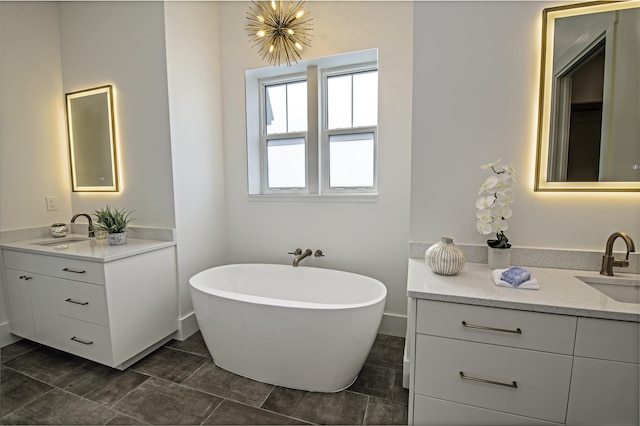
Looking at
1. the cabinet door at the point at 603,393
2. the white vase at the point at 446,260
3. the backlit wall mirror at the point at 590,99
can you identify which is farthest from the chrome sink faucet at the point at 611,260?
the white vase at the point at 446,260

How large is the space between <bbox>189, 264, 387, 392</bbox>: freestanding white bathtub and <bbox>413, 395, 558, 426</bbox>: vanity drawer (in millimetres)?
471

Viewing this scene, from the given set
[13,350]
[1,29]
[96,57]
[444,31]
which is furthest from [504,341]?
[1,29]

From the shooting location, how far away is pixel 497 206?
1.43 meters

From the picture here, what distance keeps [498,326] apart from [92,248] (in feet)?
8.40

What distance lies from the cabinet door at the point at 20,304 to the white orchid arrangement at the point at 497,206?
3.07 metres

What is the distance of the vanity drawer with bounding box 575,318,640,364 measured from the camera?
95 centimetres

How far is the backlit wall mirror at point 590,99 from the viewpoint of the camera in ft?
4.29

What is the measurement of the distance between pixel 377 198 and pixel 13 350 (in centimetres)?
308

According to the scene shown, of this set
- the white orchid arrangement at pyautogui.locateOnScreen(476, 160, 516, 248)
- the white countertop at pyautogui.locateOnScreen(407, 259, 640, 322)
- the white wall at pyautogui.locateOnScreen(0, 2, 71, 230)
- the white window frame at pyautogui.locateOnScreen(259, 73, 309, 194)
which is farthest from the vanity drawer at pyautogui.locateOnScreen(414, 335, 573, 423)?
the white wall at pyautogui.locateOnScreen(0, 2, 71, 230)

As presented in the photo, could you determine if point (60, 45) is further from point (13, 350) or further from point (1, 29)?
point (13, 350)

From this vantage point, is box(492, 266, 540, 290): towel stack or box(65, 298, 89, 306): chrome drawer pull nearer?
box(492, 266, 540, 290): towel stack

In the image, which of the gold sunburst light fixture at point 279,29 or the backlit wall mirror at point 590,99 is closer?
the backlit wall mirror at point 590,99

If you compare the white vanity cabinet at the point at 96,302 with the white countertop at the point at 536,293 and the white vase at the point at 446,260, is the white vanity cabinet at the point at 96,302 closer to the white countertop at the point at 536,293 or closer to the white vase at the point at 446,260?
the white countertop at the point at 536,293

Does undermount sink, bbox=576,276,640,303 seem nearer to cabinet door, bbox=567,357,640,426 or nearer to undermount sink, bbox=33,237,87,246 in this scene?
cabinet door, bbox=567,357,640,426
